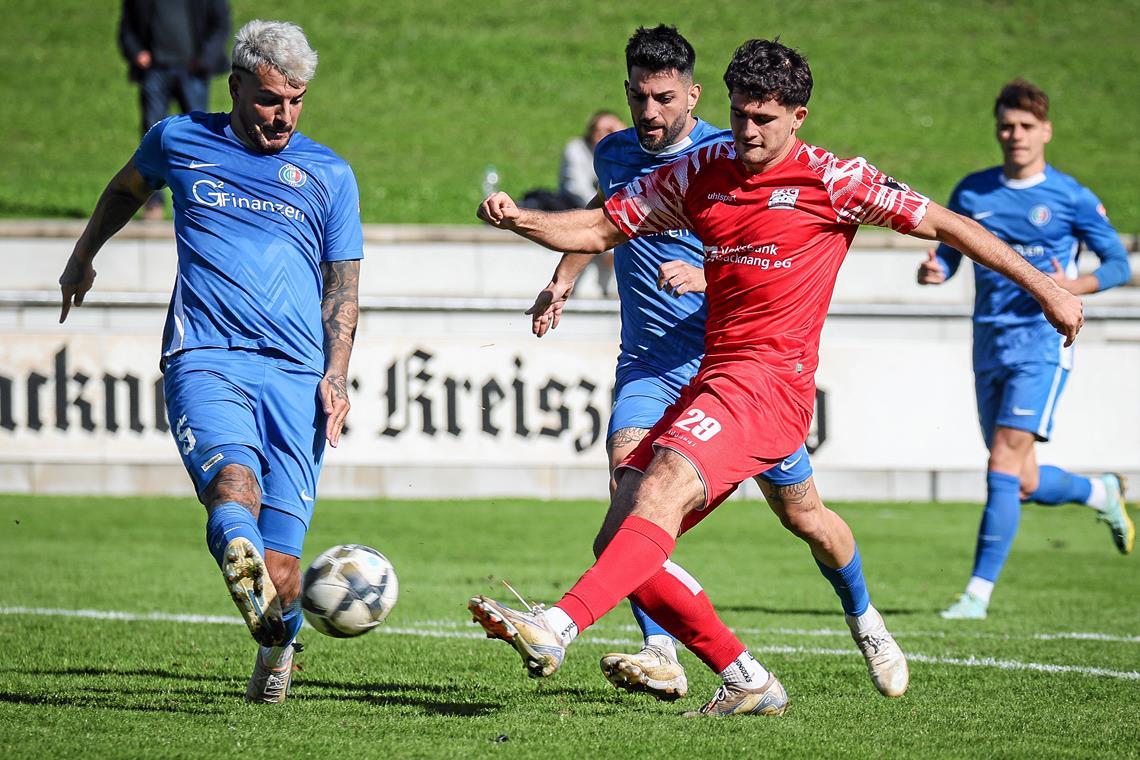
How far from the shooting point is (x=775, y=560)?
1141cm

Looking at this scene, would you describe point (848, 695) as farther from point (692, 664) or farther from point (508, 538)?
point (508, 538)

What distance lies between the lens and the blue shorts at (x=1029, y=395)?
8.87 metres

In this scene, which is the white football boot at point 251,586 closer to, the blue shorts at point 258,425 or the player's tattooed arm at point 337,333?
the blue shorts at point 258,425

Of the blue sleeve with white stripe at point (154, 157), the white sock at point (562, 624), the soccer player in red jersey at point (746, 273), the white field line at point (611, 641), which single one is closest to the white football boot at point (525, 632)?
the white sock at point (562, 624)

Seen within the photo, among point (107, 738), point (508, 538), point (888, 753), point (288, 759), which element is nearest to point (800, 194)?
point (888, 753)

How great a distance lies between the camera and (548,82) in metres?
31.9

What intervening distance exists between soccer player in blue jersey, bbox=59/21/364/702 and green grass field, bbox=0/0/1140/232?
1544 cm

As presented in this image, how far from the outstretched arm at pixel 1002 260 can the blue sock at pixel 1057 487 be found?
422cm

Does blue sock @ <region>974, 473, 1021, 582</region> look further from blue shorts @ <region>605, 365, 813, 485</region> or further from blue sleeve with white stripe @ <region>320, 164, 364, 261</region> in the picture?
blue sleeve with white stripe @ <region>320, 164, 364, 261</region>

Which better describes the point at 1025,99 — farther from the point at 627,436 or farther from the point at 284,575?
the point at 284,575

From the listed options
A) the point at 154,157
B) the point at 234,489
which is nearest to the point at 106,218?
the point at 154,157

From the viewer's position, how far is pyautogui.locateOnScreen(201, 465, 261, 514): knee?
205 inches

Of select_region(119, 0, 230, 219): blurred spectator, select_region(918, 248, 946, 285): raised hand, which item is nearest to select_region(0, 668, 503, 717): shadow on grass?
select_region(918, 248, 946, 285): raised hand

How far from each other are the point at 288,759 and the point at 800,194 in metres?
2.52
